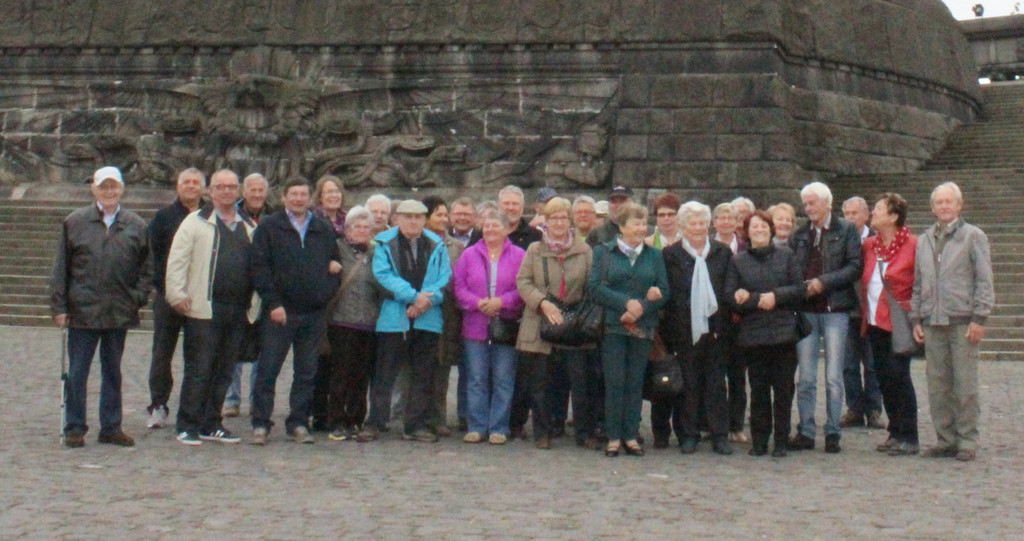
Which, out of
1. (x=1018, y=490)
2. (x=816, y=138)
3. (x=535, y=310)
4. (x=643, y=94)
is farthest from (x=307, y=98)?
(x=1018, y=490)

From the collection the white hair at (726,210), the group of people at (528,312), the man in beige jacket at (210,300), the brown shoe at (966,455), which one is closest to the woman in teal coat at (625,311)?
the group of people at (528,312)

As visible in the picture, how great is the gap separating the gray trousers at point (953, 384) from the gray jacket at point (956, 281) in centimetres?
11

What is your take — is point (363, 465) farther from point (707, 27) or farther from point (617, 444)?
point (707, 27)

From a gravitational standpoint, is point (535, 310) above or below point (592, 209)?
below

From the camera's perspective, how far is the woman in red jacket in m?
8.76

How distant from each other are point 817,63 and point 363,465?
1581 cm

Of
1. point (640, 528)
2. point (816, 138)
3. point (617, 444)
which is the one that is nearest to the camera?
point (640, 528)

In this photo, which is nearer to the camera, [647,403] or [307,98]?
[647,403]

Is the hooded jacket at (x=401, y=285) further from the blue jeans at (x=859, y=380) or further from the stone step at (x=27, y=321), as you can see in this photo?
the stone step at (x=27, y=321)

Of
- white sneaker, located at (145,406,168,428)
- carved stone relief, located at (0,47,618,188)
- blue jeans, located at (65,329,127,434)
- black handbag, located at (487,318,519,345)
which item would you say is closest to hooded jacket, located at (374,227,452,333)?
black handbag, located at (487,318,519,345)

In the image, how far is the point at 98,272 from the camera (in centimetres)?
835

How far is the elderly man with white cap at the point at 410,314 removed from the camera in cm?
901

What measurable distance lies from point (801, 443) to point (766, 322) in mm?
844

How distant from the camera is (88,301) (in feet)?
27.1
